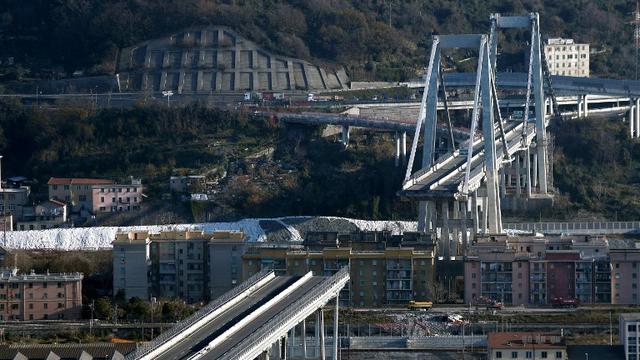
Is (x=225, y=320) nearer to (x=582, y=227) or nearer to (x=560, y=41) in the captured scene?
(x=582, y=227)

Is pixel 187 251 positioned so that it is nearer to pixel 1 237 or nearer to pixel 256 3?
pixel 1 237

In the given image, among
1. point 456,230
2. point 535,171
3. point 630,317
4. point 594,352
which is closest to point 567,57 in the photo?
point 535,171

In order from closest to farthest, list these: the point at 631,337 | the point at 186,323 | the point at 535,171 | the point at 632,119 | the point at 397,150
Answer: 1. the point at 186,323
2. the point at 631,337
3. the point at 397,150
4. the point at 535,171
5. the point at 632,119

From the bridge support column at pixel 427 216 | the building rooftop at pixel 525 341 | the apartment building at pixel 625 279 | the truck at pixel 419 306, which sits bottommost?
the building rooftop at pixel 525 341

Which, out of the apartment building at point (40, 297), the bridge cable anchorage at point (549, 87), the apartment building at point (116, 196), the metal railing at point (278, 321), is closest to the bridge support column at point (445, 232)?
the apartment building at point (40, 297)

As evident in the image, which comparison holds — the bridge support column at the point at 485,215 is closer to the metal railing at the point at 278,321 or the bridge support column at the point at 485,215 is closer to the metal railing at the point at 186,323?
the metal railing at the point at 186,323

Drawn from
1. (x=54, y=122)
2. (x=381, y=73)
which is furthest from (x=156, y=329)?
(x=381, y=73)
